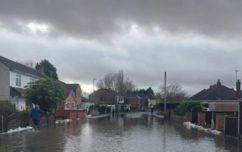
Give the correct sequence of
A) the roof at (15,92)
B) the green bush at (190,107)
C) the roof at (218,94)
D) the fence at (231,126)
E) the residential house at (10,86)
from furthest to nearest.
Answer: the roof at (218,94) < the green bush at (190,107) < the roof at (15,92) < the residential house at (10,86) < the fence at (231,126)

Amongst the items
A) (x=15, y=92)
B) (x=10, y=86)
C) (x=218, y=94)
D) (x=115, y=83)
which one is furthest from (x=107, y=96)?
(x=10, y=86)

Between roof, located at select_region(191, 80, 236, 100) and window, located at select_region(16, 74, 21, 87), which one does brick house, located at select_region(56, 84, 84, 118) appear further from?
roof, located at select_region(191, 80, 236, 100)

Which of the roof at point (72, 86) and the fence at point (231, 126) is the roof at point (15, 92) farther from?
the roof at point (72, 86)

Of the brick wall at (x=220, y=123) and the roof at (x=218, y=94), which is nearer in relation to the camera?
the brick wall at (x=220, y=123)

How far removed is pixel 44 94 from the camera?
48.3 meters

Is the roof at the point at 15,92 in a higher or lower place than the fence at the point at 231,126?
higher

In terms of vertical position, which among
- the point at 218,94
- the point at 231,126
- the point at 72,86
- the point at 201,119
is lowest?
the point at 231,126

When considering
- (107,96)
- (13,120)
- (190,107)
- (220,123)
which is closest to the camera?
(13,120)

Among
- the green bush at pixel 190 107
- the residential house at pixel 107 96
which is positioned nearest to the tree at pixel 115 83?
the residential house at pixel 107 96

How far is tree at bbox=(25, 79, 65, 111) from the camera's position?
4822cm

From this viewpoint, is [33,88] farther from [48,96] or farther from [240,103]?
[240,103]

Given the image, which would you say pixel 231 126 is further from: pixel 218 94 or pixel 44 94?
pixel 218 94

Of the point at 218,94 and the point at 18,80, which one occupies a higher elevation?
the point at 18,80

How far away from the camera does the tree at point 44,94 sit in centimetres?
4822
